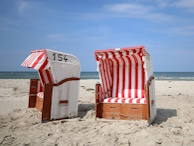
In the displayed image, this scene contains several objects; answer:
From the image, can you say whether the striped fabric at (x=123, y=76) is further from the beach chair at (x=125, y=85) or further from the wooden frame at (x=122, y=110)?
the wooden frame at (x=122, y=110)

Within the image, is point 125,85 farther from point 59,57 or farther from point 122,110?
point 59,57

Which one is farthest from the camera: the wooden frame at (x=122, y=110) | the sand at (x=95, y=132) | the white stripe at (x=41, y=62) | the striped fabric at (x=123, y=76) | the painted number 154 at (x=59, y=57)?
the striped fabric at (x=123, y=76)

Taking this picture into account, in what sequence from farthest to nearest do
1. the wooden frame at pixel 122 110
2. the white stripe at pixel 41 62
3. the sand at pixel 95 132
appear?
1. the white stripe at pixel 41 62
2. the wooden frame at pixel 122 110
3. the sand at pixel 95 132

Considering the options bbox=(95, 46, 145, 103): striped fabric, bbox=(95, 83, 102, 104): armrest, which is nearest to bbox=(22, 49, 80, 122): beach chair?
bbox=(95, 83, 102, 104): armrest

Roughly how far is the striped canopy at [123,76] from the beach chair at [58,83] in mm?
974

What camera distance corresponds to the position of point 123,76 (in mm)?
6484

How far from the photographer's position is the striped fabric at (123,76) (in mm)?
6070

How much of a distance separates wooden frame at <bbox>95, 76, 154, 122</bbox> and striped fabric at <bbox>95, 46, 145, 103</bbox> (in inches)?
21.7

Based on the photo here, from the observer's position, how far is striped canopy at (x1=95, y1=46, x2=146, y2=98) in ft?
19.9

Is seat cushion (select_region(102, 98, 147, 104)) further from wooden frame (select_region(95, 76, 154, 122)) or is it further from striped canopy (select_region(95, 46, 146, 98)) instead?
striped canopy (select_region(95, 46, 146, 98))

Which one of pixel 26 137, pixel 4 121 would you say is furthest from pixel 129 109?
pixel 4 121

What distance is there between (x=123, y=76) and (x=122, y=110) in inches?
62.7

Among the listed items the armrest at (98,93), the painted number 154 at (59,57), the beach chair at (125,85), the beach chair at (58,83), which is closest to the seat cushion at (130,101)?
the beach chair at (125,85)

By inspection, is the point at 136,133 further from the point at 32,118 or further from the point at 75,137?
the point at 32,118
